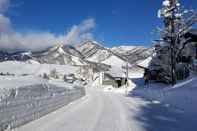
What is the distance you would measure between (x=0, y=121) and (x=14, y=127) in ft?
4.02

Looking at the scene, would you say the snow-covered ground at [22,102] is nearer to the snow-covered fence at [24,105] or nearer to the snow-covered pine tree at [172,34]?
the snow-covered fence at [24,105]

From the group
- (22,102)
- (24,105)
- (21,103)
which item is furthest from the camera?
(24,105)

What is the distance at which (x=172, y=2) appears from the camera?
43938 millimetres

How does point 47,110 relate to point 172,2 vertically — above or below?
below

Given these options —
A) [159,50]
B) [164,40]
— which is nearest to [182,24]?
[164,40]

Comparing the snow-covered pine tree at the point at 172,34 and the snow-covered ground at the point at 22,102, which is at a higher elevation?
the snow-covered pine tree at the point at 172,34

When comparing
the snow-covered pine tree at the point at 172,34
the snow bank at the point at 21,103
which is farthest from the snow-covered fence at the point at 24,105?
the snow-covered pine tree at the point at 172,34

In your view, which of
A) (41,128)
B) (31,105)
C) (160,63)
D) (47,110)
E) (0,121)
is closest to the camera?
(0,121)

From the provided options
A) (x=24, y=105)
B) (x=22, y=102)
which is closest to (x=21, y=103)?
(x=22, y=102)

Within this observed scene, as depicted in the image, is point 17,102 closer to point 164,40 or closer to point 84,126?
point 84,126

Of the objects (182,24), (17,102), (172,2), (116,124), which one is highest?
(172,2)

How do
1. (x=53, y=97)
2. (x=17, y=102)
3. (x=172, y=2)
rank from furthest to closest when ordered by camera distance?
1. (x=172, y=2)
2. (x=53, y=97)
3. (x=17, y=102)

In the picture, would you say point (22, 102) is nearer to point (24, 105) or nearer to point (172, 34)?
point (24, 105)

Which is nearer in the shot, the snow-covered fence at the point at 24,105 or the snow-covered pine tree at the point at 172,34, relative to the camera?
the snow-covered fence at the point at 24,105
